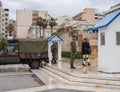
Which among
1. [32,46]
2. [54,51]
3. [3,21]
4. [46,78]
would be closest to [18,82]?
[46,78]

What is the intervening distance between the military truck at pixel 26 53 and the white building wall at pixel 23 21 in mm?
102908

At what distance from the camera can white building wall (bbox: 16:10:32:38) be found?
419ft

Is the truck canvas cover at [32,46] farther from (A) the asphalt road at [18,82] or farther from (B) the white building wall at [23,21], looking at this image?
(B) the white building wall at [23,21]

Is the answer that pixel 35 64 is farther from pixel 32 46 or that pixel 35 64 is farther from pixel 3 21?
pixel 3 21

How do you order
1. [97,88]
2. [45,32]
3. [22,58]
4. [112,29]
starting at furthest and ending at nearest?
1. [45,32]
2. [22,58]
3. [112,29]
4. [97,88]

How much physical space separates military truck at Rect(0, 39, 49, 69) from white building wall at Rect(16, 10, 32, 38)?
103 m

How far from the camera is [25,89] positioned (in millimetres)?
13086

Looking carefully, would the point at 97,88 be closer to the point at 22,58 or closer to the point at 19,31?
the point at 22,58

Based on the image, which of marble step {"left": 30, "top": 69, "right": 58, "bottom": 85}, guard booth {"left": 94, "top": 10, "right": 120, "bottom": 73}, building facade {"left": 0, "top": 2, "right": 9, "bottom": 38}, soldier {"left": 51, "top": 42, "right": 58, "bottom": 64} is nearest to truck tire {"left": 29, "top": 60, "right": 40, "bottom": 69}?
soldier {"left": 51, "top": 42, "right": 58, "bottom": 64}

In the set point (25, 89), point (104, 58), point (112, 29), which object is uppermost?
point (112, 29)

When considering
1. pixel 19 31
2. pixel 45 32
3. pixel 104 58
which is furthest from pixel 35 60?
pixel 19 31

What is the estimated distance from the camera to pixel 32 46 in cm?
2470

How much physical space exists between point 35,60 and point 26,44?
56.2 inches

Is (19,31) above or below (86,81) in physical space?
above
